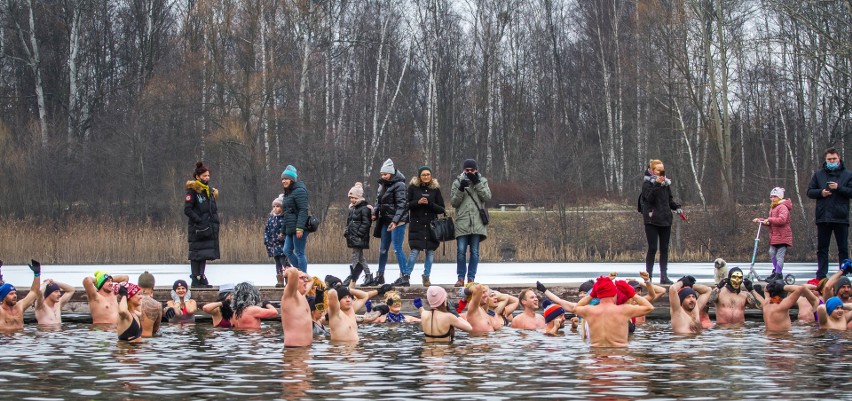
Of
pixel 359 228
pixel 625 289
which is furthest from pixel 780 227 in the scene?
pixel 625 289

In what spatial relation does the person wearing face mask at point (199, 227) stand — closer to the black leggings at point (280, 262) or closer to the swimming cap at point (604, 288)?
the black leggings at point (280, 262)

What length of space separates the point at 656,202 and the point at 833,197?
8.35 ft

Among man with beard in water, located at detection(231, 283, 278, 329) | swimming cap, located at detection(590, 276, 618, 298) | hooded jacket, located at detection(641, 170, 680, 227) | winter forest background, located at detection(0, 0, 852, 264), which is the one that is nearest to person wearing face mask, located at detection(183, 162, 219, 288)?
man with beard in water, located at detection(231, 283, 278, 329)

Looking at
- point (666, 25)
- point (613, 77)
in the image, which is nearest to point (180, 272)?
point (666, 25)

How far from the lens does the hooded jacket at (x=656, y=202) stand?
58.1 ft

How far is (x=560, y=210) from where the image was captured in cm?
3816

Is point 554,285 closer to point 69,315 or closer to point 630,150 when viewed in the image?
point 69,315

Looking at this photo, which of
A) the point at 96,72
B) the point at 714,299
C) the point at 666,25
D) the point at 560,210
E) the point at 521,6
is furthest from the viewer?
the point at 521,6

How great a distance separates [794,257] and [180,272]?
51.4ft

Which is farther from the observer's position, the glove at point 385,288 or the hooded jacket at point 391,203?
the hooded jacket at point 391,203

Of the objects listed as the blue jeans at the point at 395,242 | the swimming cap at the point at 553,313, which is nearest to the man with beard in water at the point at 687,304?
the swimming cap at the point at 553,313

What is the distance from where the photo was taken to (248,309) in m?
15.5

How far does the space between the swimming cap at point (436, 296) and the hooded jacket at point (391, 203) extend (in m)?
3.53

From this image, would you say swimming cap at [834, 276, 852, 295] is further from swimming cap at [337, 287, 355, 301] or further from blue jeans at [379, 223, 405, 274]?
swimming cap at [337, 287, 355, 301]
